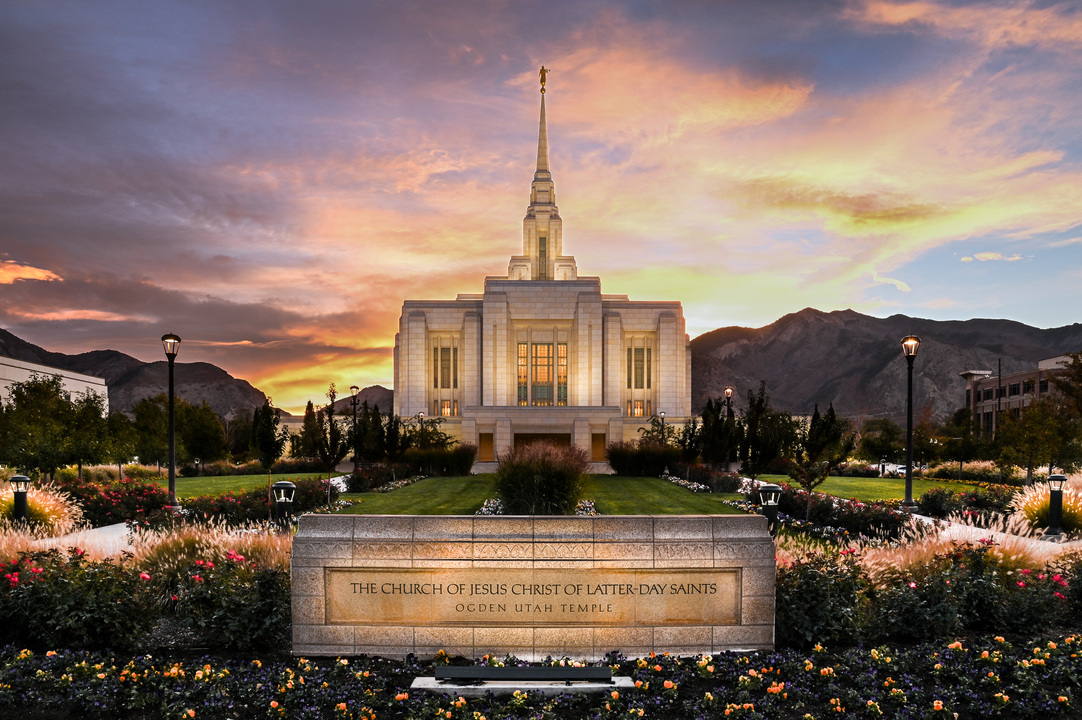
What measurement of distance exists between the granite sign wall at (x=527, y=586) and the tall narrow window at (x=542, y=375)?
5123 cm

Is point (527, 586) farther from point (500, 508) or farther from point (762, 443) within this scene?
point (762, 443)

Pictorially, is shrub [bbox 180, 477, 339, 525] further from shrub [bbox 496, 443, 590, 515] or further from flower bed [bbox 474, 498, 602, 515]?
shrub [bbox 496, 443, 590, 515]

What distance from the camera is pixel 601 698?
5.86 m

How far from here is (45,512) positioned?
14.8 m

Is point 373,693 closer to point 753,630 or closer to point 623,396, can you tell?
point 753,630

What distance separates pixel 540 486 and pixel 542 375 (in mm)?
41007

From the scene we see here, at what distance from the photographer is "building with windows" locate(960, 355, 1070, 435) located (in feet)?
235

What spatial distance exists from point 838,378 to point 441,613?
610ft

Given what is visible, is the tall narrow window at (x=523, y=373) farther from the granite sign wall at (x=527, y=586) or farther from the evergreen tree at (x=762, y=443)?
the granite sign wall at (x=527, y=586)

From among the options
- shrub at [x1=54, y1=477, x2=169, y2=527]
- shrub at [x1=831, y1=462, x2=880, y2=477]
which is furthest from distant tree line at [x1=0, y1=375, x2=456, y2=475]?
shrub at [x1=831, y1=462, x2=880, y2=477]

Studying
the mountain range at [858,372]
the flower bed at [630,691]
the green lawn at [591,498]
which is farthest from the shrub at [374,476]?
the mountain range at [858,372]

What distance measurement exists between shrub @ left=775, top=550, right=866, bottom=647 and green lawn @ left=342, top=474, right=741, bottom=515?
12.1m

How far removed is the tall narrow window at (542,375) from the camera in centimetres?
5812

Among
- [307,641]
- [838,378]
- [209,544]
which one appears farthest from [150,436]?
[838,378]
